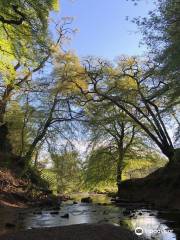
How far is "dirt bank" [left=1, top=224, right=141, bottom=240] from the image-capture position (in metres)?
10.6

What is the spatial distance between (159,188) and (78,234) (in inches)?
789

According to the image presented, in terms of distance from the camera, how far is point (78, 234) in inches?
436

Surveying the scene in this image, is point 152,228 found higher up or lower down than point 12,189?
lower down

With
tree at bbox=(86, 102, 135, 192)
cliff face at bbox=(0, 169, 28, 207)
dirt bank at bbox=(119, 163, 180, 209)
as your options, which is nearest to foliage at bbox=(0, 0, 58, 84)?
cliff face at bbox=(0, 169, 28, 207)

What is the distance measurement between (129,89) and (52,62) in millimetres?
8316

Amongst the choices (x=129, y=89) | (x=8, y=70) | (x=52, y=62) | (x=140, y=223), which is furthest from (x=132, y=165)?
(x=140, y=223)

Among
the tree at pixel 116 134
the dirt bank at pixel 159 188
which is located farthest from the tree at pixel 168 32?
the tree at pixel 116 134

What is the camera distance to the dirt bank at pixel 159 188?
87.1 ft

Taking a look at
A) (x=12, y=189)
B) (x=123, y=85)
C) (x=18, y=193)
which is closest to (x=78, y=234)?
(x=18, y=193)

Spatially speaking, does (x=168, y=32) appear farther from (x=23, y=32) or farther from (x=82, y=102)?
(x=82, y=102)

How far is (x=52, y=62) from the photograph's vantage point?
128 ft

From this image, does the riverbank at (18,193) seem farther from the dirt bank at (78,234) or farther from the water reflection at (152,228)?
the dirt bank at (78,234)

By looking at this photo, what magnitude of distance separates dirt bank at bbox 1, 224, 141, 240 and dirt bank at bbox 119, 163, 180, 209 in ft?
43.1

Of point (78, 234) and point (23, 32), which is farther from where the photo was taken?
point (23, 32)
